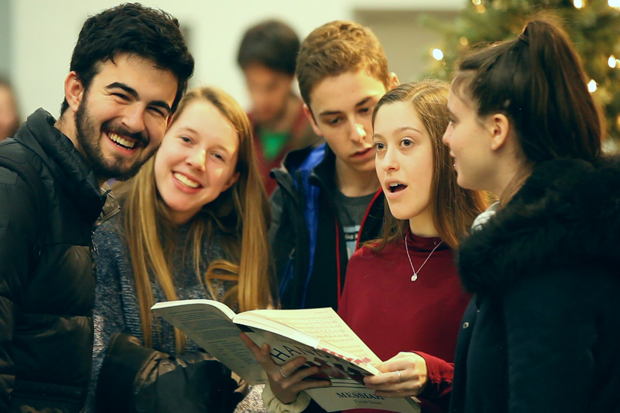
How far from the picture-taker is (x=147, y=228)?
258 centimetres

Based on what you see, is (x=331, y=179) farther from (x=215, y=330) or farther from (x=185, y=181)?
(x=215, y=330)

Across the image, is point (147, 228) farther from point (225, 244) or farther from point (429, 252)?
point (429, 252)

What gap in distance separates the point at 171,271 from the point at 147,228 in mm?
178

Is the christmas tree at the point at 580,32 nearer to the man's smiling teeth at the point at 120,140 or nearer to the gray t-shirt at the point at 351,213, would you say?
the gray t-shirt at the point at 351,213

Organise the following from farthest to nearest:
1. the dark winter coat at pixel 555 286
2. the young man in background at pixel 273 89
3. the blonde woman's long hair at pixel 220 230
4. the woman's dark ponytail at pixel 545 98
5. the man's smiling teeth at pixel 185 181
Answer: the young man in background at pixel 273 89 → the man's smiling teeth at pixel 185 181 → the blonde woman's long hair at pixel 220 230 → the woman's dark ponytail at pixel 545 98 → the dark winter coat at pixel 555 286

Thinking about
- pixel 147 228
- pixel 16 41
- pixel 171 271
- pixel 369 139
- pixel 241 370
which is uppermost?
pixel 16 41

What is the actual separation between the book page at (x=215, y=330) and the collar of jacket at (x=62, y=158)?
0.36m

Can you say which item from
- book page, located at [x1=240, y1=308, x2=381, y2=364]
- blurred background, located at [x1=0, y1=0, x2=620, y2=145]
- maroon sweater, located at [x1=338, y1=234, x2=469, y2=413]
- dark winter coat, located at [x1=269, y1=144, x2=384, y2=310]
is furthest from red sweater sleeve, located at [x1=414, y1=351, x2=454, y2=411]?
blurred background, located at [x1=0, y1=0, x2=620, y2=145]

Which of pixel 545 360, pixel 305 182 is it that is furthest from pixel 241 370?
pixel 545 360

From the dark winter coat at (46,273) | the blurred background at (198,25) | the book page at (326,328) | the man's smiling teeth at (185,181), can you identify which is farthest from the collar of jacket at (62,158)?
the blurred background at (198,25)

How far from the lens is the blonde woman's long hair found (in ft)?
8.32

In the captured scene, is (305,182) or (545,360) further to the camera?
(305,182)

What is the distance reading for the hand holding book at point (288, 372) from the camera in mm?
1974

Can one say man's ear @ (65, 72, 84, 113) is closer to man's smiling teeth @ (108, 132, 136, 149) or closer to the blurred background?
man's smiling teeth @ (108, 132, 136, 149)
